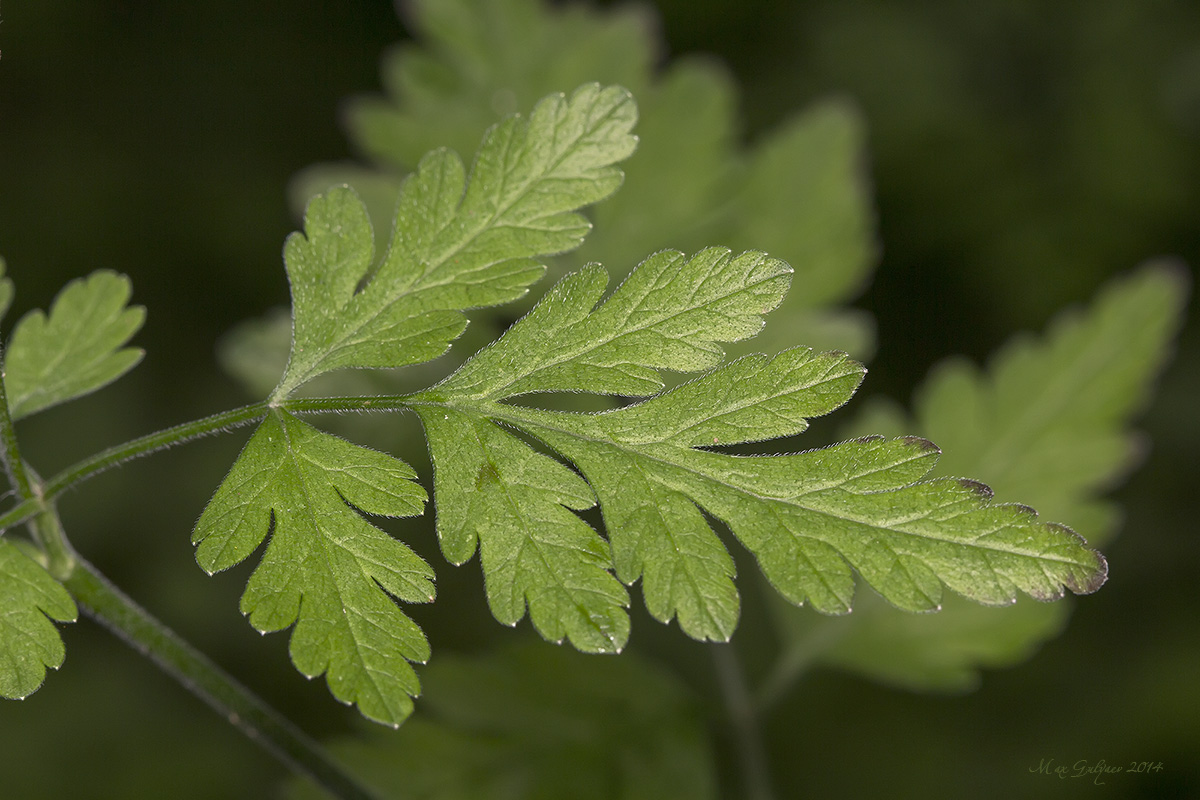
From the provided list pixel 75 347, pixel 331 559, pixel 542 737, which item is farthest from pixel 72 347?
pixel 542 737

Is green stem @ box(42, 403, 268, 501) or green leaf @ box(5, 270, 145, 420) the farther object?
green leaf @ box(5, 270, 145, 420)

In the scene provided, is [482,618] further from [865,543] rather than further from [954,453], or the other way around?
[865,543]

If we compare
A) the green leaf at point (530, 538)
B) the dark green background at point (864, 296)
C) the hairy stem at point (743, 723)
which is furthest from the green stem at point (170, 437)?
the dark green background at point (864, 296)

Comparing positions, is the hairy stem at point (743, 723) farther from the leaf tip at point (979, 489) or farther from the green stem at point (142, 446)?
the green stem at point (142, 446)

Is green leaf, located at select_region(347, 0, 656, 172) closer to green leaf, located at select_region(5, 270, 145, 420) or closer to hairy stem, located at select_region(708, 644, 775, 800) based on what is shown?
green leaf, located at select_region(5, 270, 145, 420)

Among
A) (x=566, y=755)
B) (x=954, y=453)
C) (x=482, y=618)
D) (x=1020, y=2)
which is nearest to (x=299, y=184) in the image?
(x=566, y=755)

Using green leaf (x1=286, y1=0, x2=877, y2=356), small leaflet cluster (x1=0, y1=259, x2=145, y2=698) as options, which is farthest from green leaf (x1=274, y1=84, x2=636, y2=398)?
green leaf (x1=286, y1=0, x2=877, y2=356)

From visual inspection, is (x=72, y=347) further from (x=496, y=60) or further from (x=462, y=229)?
(x=496, y=60)

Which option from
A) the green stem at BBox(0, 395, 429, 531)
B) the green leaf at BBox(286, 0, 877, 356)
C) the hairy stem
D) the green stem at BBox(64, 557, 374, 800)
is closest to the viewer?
the green stem at BBox(0, 395, 429, 531)
